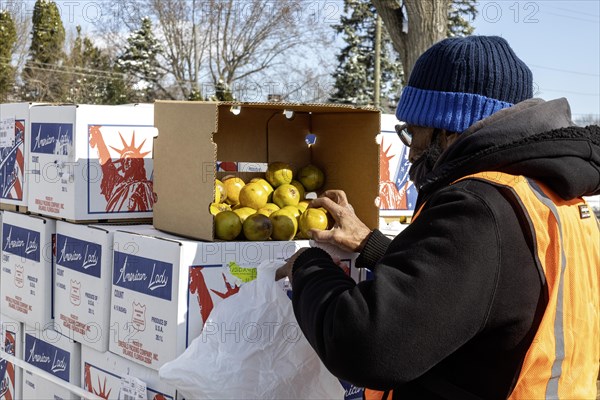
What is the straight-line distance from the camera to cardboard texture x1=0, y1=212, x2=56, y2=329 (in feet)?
10.3

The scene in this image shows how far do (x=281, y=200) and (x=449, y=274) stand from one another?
5.12 feet

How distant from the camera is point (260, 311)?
7.75 ft

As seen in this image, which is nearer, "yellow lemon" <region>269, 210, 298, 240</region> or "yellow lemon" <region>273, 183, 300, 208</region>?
"yellow lemon" <region>269, 210, 298, 240</region>

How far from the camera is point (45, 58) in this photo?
87.4ft

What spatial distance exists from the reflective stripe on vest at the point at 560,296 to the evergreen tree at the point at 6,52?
2401 cm

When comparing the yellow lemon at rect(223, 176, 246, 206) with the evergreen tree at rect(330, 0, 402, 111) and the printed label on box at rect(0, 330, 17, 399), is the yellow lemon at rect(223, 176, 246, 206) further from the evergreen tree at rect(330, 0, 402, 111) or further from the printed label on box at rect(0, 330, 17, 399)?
the evergreen tree at rect(330, 0, 402, 111)

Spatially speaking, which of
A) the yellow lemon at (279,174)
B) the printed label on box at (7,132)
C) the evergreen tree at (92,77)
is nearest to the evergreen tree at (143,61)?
the evergreen tree at (92,77)

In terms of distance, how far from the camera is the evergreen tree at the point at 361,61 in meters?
29.2

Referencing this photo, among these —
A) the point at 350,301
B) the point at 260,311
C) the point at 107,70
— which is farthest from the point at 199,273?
the point at 107,70

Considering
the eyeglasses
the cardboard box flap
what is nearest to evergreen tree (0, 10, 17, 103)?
the cardboard box flap

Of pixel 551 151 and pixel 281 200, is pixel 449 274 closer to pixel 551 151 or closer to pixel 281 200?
pixel 551 151

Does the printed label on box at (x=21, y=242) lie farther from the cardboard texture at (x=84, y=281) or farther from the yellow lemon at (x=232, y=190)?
the yellow lemon at (x=232, y=190)

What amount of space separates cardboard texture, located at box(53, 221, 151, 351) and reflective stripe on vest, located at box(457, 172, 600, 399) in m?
1.68

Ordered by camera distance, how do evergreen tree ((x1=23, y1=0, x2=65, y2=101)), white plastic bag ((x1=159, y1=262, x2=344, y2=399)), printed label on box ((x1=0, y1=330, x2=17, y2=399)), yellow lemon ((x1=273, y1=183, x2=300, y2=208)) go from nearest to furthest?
white plastic bag ((x1=159, y1=262, x2=344, y2=399)) < yellow lemon ((x1=273, y1=183, x2=300, y2=208)) < printed label on box ((x1=0, y1=330, x2=17, y2=399)) < evergreen tree ((x1=23, y1=0, x2=65, y2=101))
